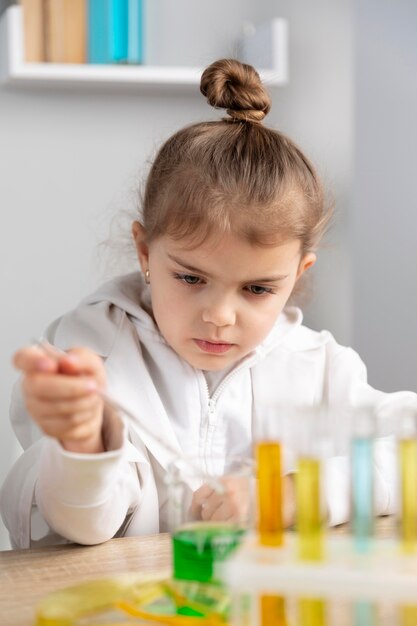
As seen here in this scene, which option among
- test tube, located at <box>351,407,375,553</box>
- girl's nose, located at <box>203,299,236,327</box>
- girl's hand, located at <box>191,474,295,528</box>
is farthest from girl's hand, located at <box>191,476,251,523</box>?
girl's nose, located at <box>203,299,236,327</box>

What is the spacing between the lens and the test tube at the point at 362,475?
0.67 metres

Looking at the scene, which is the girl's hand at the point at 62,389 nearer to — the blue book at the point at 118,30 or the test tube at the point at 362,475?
the test tube at the point at 362,475

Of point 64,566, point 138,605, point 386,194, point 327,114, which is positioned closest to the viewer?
point 138,605

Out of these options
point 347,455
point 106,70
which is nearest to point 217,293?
point 347,455

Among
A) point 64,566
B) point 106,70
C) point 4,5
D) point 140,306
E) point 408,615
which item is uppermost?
point 4,5

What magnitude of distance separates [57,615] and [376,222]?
1770mm

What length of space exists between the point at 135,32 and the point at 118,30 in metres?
0.04

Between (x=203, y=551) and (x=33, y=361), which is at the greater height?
(x=33, y=361)

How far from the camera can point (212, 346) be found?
132cm

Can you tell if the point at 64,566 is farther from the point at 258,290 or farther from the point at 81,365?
the point at 258,290

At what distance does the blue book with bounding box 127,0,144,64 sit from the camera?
226cm

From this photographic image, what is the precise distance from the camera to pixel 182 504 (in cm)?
84

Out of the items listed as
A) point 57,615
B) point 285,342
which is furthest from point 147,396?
point 57,615

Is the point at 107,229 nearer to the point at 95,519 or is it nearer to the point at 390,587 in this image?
the point at 95,519
